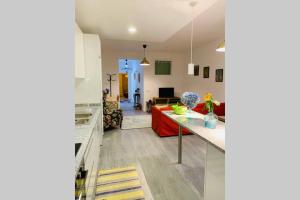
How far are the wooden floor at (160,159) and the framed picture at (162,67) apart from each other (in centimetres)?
355

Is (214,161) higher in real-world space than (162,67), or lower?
lower

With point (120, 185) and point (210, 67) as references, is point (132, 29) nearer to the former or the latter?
point (120, 185)

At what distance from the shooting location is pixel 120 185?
223 cm

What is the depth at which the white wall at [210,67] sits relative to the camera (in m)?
5.02

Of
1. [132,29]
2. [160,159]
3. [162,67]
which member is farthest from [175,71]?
[160,159]

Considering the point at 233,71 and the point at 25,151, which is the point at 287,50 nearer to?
the point at 233,71

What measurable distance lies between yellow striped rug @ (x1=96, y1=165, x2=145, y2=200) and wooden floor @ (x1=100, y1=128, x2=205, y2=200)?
161 mm

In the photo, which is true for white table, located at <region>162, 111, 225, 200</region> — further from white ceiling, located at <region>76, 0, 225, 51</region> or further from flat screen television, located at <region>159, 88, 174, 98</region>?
flat screen television, located at <region>159, 88, 174, 98</region>

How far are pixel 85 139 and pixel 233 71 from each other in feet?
4.36

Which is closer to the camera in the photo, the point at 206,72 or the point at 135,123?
the point at 135,123

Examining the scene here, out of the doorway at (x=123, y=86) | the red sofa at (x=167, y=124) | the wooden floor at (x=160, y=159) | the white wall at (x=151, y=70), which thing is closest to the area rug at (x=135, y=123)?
the wooden floor at (x=160, y=159)

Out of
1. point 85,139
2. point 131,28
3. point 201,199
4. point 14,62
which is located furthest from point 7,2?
point 131,28

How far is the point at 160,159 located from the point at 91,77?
6.79ft

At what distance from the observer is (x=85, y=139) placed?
146 centimetres
